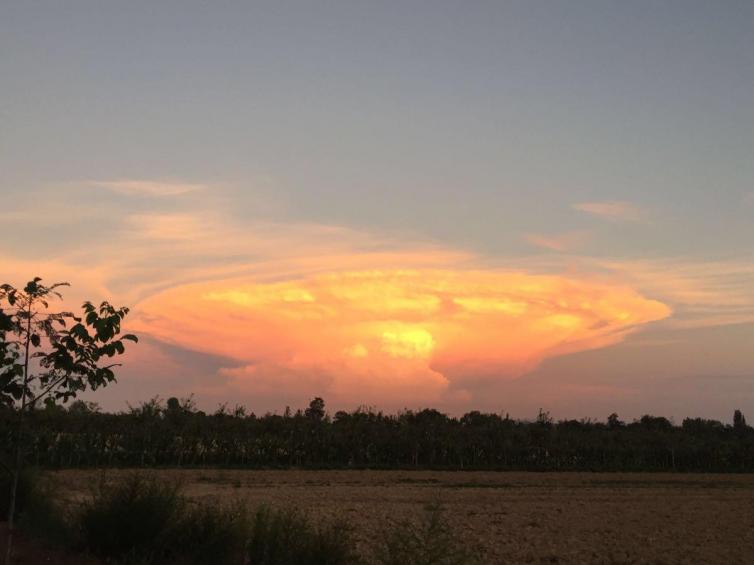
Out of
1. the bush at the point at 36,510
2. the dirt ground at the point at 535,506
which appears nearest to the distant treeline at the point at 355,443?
the dirt ground at the point at 535,506

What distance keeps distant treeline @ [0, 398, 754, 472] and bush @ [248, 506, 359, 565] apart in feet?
106

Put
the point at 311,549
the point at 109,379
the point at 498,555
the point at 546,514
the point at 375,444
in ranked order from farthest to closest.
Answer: the point at 375,444, the point at 546,514, the point at 498,555, the point at 311,549, the point at 109,379

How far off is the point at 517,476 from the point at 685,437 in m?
26.4

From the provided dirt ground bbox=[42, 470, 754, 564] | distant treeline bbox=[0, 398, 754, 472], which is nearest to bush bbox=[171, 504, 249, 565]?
dirt ground bbox=[42, 470, 754, 564]

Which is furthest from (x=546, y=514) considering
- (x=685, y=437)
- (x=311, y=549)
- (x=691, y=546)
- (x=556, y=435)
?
(x=685, y=437)

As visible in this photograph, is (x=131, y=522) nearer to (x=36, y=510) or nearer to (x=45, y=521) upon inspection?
(x=45, y=521)

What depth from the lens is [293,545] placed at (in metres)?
11.2

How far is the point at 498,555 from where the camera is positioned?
1738 centimetres

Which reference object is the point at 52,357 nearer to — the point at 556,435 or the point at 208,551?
the point at 208,551

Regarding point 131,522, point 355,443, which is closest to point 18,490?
point 131,522

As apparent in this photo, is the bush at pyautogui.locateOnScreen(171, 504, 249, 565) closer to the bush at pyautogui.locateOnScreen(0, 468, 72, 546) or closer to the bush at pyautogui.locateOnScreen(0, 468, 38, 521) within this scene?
the bush at pyautogui.locateOnScreen(0, 468, 72, 546)

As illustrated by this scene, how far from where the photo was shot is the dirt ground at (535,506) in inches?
736

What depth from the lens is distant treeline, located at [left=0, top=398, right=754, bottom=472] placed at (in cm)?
4534

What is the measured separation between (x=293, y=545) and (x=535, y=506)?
18.9 m
